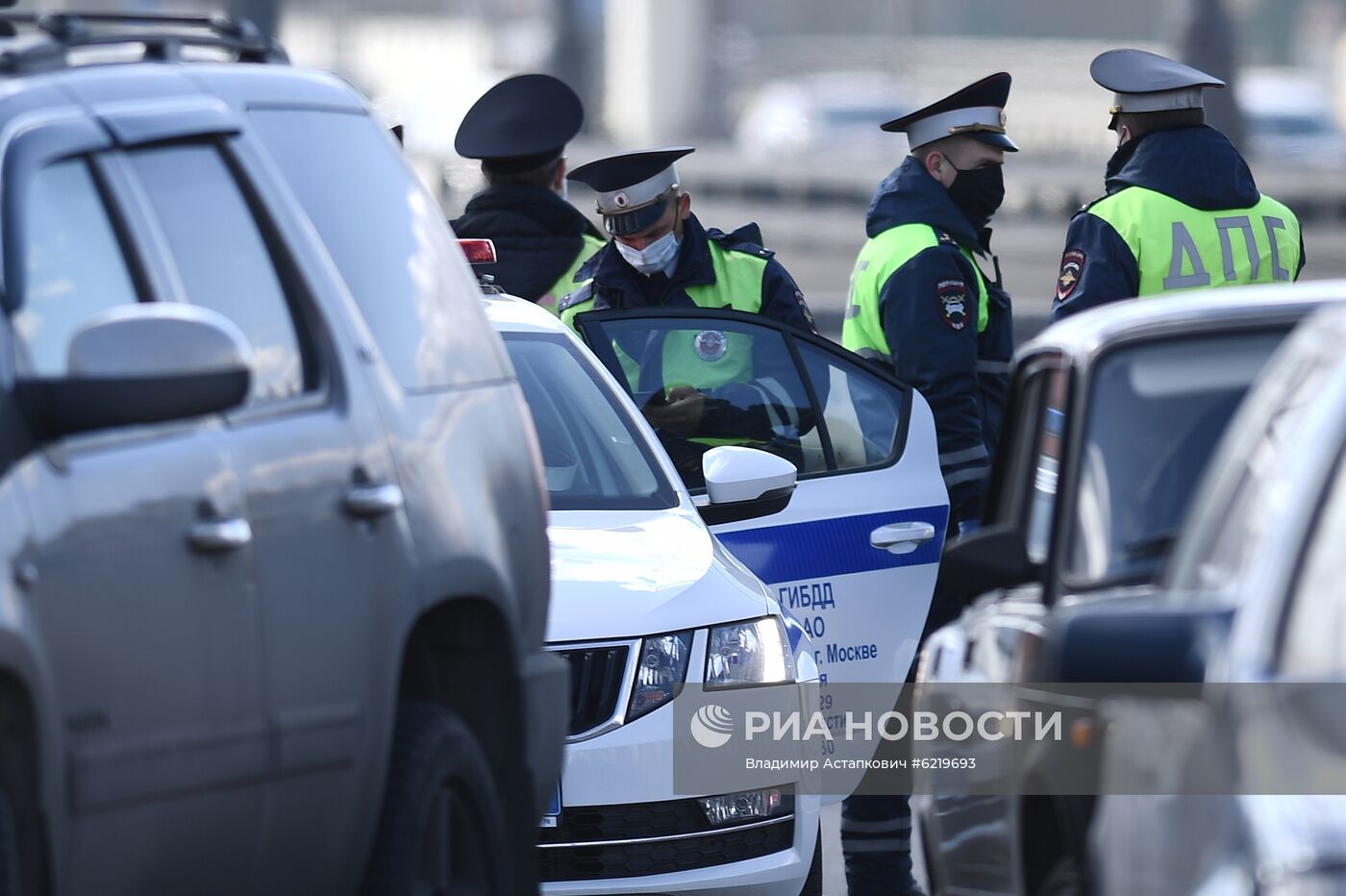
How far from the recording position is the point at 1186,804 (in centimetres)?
343

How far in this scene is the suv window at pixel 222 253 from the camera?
14.3 feet

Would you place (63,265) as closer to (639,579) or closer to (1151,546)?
(1151,546)

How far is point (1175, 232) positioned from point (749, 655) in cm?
250

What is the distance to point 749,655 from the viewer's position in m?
6.25

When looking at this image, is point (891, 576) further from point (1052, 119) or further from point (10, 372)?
point (1052, 119)

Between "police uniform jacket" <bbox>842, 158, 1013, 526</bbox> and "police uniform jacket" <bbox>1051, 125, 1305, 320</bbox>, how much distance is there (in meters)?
0.28

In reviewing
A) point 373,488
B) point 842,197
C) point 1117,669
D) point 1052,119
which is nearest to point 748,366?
point 373,488

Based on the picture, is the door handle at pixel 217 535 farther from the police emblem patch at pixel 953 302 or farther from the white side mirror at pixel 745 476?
the police emblem patch at pixel 953 302

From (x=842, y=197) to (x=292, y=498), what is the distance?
32.7 metres

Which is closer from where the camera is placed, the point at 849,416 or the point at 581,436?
the point at 581,436

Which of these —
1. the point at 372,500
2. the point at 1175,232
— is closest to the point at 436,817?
the point at 372,500

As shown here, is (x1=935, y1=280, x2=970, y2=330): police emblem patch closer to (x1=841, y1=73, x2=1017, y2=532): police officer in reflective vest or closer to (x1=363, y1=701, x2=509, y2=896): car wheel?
(x1=841, y1=73, x2=1017, y2=532): police officer in reflective vest

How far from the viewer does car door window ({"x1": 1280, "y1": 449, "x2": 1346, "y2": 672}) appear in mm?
3268

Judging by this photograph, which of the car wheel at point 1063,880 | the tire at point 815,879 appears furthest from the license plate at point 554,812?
the car wheel at point 1063,880
